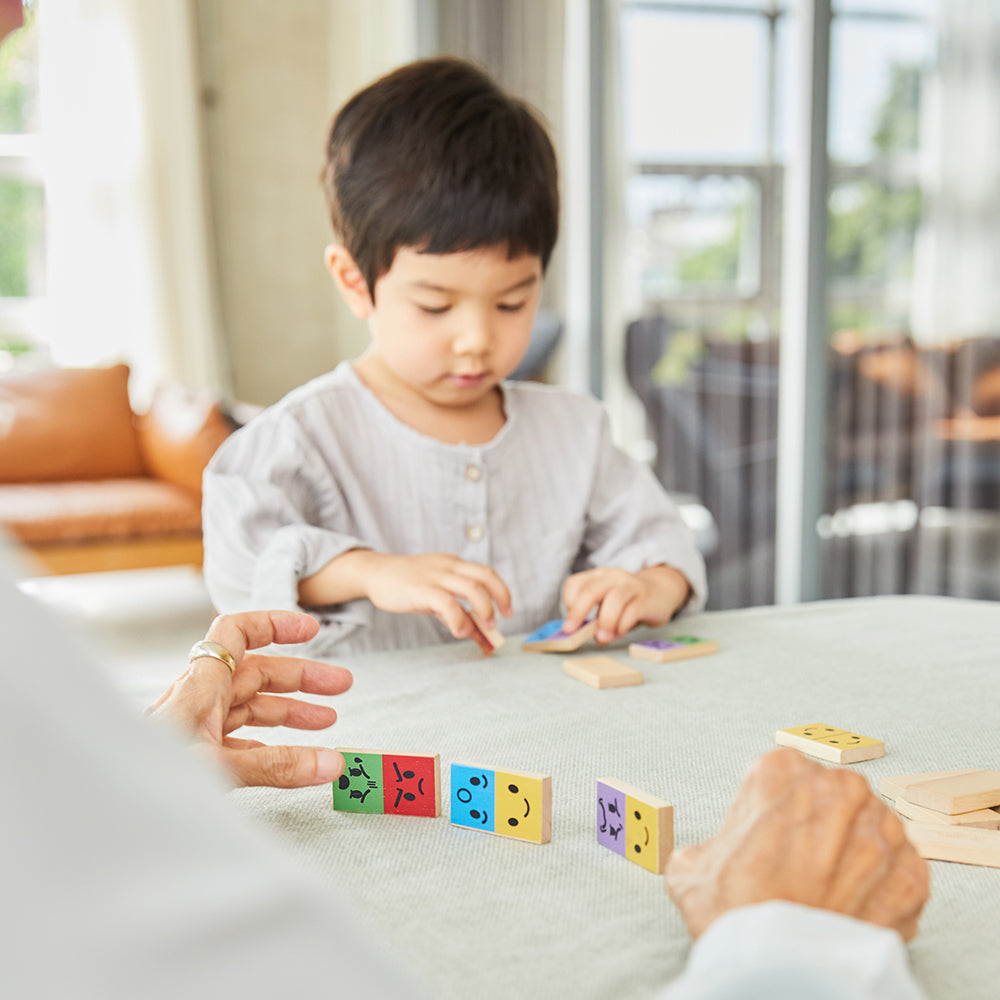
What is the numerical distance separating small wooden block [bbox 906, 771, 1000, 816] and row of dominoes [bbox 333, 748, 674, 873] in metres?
0.17

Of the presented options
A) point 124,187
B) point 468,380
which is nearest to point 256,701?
point 468,380

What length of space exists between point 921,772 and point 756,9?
2311mm

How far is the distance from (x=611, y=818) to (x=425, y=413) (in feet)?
2.75

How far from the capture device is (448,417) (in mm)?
1367

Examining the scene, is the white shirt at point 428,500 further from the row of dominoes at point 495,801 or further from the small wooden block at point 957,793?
the small wooden block at point 957,793

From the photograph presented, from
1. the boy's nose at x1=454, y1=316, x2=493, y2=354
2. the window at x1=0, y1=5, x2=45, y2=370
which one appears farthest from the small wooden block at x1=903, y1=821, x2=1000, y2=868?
the window at x1=0, y1=5, x2=45, y2=370

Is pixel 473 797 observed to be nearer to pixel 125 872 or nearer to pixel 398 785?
pixel 398 785

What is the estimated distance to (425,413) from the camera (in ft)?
4.42

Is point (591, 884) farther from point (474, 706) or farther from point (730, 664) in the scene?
point (730, 664)

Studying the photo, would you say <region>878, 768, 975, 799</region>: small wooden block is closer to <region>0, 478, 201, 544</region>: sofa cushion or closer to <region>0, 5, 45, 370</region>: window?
<region>0, 478, 201, 544</region>: sofa cushion

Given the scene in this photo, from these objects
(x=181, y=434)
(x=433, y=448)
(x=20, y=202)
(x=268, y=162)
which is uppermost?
(x=268, y=162)

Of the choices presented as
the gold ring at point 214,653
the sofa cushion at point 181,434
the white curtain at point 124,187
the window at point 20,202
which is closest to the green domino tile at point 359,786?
the gold ring at point 214,653

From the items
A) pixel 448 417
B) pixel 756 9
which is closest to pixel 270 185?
pixel 756 9

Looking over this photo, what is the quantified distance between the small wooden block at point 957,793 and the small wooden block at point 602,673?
0.30 m
